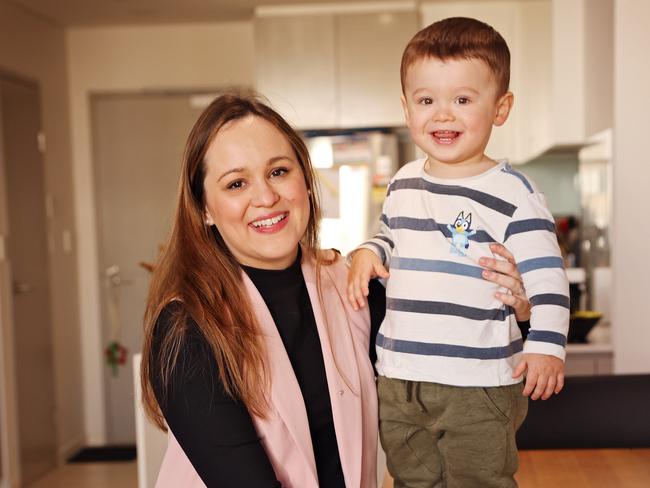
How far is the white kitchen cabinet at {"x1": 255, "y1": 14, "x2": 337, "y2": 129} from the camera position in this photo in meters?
4.20

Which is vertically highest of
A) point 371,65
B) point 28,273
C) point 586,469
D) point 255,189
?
point 371,65

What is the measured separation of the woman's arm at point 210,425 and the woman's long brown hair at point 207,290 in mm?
15

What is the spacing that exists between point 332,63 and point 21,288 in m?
2.15

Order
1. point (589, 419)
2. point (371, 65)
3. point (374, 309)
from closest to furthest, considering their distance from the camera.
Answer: point (374, 309) < point (589, 419) < point (371, 65)

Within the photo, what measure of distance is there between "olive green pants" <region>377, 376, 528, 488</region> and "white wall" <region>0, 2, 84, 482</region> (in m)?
3.59

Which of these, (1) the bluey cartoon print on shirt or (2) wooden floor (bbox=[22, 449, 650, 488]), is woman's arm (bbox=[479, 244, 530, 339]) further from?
(2) wooden floor (bbox=[22, 449, 650, 488])

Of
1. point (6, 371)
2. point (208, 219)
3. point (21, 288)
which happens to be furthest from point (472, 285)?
point (21, 288)

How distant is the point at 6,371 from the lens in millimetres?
3592

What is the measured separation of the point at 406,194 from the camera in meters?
1.26

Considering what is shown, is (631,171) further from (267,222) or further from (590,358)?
(267,222)

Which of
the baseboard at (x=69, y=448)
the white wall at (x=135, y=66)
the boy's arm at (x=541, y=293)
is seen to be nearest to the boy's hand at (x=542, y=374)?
the boy's arm at (x=541, y=293)

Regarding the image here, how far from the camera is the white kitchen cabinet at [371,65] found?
4.18 metres

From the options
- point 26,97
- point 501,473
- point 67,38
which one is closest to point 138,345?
point 26,97

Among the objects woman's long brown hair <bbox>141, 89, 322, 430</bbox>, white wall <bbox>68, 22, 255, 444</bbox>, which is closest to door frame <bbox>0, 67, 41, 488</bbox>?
white wall <bbox>68, 22, 255, 444</bbox>
